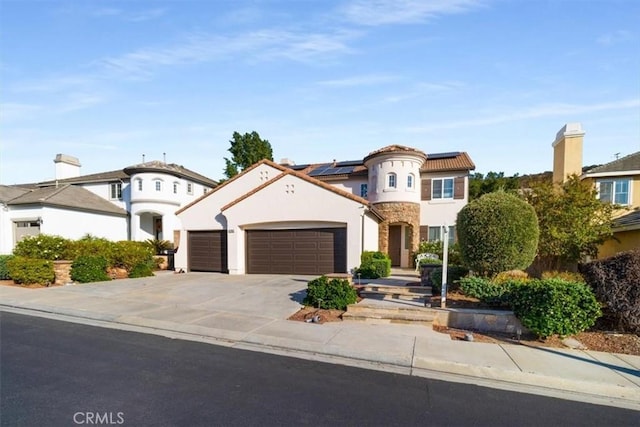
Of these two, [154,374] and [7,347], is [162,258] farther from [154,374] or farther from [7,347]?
[154,374]

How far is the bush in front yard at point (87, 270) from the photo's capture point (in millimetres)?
12938

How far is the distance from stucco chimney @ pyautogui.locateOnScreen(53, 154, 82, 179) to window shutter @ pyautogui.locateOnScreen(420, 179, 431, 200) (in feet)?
92.2

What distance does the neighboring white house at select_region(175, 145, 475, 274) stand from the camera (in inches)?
556

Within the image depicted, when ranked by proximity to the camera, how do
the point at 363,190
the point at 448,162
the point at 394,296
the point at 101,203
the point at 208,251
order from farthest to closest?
the point at 101,203 → the point at 363,190 → the point at 448,162 → the point at 208,251 → the point at 394,296

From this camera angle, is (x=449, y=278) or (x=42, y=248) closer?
(x=449, y=278)

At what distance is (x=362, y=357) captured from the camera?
5316 mm

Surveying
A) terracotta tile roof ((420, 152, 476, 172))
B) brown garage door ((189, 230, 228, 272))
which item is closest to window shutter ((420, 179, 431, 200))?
terracotta tile roof ((420, 152, 476, 172))

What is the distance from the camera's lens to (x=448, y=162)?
64.5ft

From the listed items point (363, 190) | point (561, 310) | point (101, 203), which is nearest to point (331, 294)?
point (561, 310)

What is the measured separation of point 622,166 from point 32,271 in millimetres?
27861

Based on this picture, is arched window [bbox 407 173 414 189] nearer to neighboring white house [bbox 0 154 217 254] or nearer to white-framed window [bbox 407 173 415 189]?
white-framed window [bbox 407 173 415 189]

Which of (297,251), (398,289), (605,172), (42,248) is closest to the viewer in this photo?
(398,289)

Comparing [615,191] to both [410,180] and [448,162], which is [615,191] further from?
[410,180]

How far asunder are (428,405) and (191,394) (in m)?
3.02
